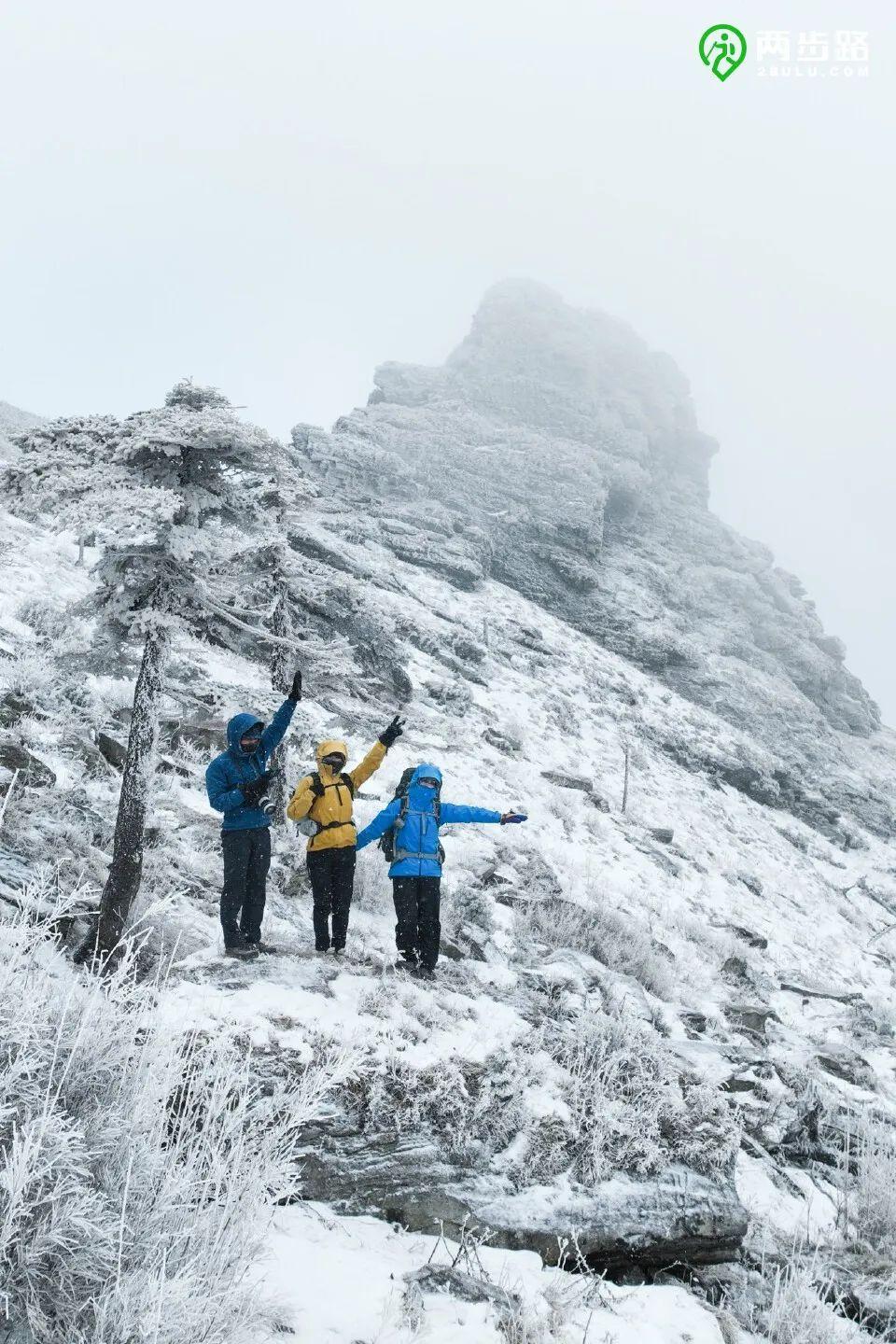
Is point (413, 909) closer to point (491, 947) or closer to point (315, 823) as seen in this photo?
point (315, 823)

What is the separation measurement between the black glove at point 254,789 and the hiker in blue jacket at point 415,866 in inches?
36.4

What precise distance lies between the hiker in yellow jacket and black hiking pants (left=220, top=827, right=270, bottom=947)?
0.38 m

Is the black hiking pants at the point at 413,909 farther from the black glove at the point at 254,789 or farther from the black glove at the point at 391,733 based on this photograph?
the black glove at the point at 254,789

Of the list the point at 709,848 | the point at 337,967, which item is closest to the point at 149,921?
the point at 337,967

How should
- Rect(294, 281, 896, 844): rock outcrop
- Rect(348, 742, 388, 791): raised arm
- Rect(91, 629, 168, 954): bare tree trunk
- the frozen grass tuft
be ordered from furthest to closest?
1. Rect(294, 281, 896, 844): rock outcrop
2. Rect(348, 742, 388, 791): raised arm
3. Rect(91, 629, 168, 954): bare tree trunk
4. the frozen grass tuft

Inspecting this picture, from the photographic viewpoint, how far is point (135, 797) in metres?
5.63

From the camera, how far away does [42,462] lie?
541 cm

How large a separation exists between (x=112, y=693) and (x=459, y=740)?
8.94 meters

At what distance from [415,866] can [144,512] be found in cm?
341

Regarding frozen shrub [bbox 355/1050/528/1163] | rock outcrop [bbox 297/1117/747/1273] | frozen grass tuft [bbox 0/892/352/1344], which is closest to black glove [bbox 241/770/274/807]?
frozen shrub [bbox 355/1050/528/1163]

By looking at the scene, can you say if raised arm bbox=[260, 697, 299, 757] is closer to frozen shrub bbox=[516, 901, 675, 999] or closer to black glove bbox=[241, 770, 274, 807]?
black glove bbox=[241, 770, 274, 807]

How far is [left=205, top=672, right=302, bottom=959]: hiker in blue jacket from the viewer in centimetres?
571

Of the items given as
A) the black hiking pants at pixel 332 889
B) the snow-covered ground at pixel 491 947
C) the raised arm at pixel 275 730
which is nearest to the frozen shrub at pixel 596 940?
the snow-covered ground at pixel 491 947

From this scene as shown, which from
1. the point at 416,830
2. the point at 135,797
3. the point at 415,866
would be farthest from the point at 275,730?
the point at 415,866
